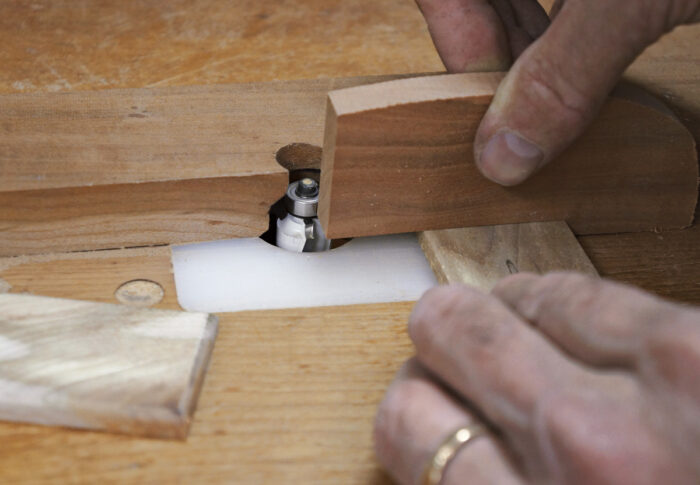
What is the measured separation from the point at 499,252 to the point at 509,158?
132 millimetres

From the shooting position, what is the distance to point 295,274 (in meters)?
0.96

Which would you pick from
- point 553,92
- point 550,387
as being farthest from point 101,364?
point 553,92

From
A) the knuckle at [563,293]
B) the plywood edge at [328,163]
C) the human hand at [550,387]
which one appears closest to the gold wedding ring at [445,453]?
the human hand at [550,387]

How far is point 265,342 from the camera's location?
2.69 feet

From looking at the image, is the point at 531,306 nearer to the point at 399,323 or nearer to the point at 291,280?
the point at 399,323

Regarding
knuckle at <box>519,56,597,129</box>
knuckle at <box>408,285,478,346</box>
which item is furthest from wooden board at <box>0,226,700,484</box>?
knuckle at <box>519,56,597,129</box>

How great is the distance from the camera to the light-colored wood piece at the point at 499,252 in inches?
35.8

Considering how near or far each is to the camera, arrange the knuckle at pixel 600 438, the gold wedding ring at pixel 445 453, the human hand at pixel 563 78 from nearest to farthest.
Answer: the knuckle at pixel 600 438 → the gold wedding ring at pixel 445 453 → the human hand at pixel 563 78

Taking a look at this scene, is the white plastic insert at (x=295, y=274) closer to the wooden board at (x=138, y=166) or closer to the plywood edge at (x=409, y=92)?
the wooden board at (x=138, y=166)

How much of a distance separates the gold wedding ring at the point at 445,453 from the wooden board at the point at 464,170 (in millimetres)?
359

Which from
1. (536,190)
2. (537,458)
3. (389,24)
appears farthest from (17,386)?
(389,24)

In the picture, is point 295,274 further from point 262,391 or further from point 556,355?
point 556,355

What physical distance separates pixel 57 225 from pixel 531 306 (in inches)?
22.9

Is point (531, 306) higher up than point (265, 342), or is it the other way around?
point (531, 306)
